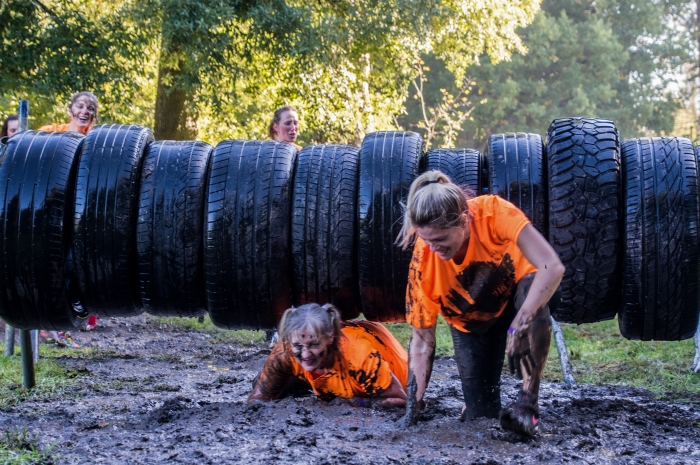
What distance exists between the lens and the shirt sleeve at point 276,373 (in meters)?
4.91

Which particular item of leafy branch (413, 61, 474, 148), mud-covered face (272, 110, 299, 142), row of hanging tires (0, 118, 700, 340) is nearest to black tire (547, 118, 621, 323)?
row of hanging tires (0, 118, 700, 340)

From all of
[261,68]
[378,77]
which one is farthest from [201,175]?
[378,77]

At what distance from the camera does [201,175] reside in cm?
527

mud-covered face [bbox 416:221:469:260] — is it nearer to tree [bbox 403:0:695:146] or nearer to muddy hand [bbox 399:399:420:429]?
muddy hand [bbox 399:399:420:429]

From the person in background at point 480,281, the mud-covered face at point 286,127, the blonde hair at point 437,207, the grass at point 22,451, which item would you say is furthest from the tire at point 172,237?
the mud-covered face at point 286,127

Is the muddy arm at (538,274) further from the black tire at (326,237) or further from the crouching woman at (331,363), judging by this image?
the black tire at (326,237)

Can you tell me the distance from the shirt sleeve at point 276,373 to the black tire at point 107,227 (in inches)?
42.2

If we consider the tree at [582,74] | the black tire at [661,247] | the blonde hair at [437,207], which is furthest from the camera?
the tree at [582,74]

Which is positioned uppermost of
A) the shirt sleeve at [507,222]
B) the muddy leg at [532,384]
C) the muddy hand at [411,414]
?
the shirt sleeve at [507,222]

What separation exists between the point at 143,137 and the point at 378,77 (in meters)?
10.5

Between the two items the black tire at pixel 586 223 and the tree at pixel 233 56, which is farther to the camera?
the tree at pixel 233 56

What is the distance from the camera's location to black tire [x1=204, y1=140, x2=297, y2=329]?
5.09 meters

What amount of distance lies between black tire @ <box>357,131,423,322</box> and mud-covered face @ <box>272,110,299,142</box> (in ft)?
8.63

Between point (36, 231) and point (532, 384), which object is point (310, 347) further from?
point (36, 231)
